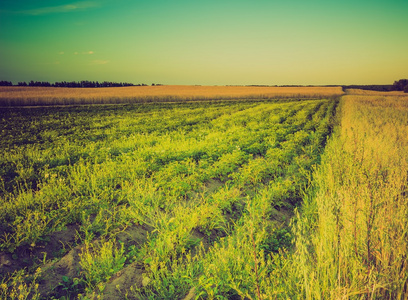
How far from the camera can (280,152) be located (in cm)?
789

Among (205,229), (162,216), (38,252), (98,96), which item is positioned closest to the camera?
(38,252)

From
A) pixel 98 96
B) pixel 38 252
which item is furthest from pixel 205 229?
pixel 98 96

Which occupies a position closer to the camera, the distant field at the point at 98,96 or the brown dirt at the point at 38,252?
the brown dirt at the point at 38,252

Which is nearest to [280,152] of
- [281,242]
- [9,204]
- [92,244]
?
[281,242]

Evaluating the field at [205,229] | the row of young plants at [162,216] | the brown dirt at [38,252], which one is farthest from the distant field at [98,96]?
the brown dirt at [38,252]

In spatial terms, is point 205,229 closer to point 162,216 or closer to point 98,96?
point 162,216

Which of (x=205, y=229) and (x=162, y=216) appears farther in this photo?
(x=162, y=216)

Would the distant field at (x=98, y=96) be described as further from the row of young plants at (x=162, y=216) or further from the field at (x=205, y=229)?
the field at (x=205, y=229)

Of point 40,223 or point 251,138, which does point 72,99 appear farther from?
point 40,223

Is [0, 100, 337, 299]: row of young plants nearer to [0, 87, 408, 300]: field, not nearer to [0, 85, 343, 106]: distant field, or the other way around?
[0, 87, 408, 300]: field

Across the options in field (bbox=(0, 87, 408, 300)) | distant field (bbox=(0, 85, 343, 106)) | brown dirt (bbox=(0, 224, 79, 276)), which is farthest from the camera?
distant field (bbox=(0, 85, 343, 106))

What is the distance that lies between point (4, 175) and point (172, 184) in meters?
4.67

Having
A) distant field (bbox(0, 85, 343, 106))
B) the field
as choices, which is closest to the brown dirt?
the field

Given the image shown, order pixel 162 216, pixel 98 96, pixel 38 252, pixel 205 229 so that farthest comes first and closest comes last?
pixel 98 96
pixel 162 216
pixel 205 229
pixel 38 252
